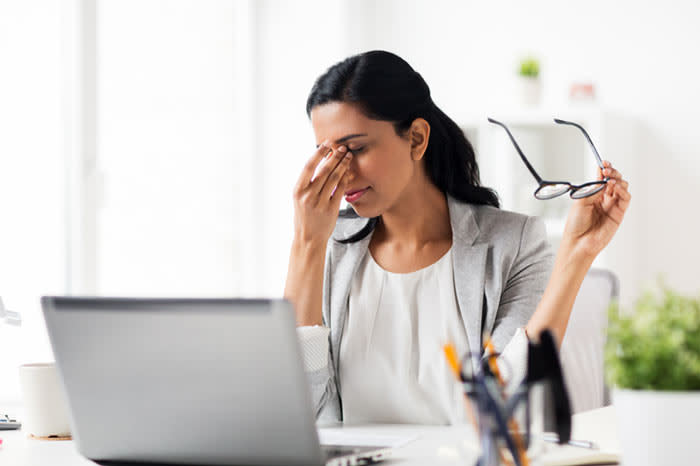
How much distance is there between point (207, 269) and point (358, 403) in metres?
1.83

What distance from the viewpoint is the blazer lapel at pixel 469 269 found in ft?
5.07

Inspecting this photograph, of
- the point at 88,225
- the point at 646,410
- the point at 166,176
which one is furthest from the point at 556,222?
the point at 646,410

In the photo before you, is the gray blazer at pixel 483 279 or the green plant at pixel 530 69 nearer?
the gray blazer at pixel 483 279

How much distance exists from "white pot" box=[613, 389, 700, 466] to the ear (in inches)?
37.5

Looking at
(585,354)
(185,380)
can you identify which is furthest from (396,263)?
(185,380)

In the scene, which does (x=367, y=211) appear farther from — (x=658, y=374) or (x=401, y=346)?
(x=658, y=374)

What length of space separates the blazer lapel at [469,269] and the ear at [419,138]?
0.45 ft

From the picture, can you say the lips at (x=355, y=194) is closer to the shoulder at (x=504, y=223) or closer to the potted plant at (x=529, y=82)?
the shoulder at (x=504, y=223)

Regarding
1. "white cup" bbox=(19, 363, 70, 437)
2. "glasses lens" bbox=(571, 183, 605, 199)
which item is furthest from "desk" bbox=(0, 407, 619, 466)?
"glasses lens" bbox=(571, 183, 605, 199)

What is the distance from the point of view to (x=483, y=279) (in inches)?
61.9

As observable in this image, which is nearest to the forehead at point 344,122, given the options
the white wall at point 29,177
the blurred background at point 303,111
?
the white wall at point 29,177

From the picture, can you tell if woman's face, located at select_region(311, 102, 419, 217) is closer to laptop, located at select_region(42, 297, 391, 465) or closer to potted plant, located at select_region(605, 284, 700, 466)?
laptop, located at select_region(42, 297, 391, 465)

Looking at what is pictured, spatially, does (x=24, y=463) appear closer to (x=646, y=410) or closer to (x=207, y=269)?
(x=646, y=410)

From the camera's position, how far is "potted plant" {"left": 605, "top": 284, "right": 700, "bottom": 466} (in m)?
0.76
